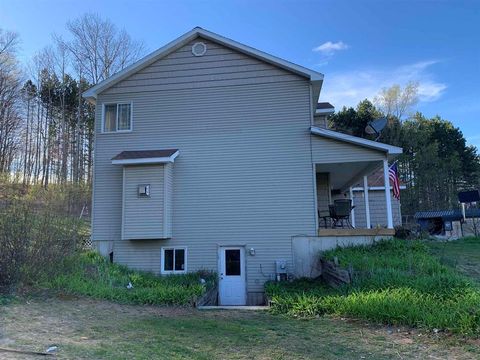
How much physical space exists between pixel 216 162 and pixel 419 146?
28.1 metres

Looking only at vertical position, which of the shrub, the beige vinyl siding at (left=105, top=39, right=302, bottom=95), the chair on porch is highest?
the beige vinyl siding at (left=105, top=39, right=302, bottom=95)

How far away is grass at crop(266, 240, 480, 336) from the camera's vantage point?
21.3 ft

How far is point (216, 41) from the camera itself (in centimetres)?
1349

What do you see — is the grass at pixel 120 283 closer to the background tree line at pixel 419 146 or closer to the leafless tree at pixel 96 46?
the leafless tree at pixel 96 46

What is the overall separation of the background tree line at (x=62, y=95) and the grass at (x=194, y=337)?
21.7 metres

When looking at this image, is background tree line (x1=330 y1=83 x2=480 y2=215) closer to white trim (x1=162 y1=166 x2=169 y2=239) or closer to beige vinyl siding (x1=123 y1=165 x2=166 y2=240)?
white trim (x1=162 y1=166 x2=169 y2=239)

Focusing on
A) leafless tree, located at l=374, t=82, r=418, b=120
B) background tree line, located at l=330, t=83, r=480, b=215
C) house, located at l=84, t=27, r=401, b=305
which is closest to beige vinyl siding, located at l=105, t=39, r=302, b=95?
house, located at l=84, t=27, r=401, b=305

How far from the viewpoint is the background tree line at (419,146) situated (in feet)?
113

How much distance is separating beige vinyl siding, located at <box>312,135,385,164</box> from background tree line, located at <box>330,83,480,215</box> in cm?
2093

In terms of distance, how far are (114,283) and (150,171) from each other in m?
3.83

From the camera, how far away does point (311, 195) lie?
12664 mm

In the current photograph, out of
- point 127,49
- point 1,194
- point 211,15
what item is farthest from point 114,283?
point 127,49

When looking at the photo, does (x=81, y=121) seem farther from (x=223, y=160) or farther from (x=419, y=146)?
(x=419, y=146)

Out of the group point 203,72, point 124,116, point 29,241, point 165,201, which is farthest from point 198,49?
point 29,241
